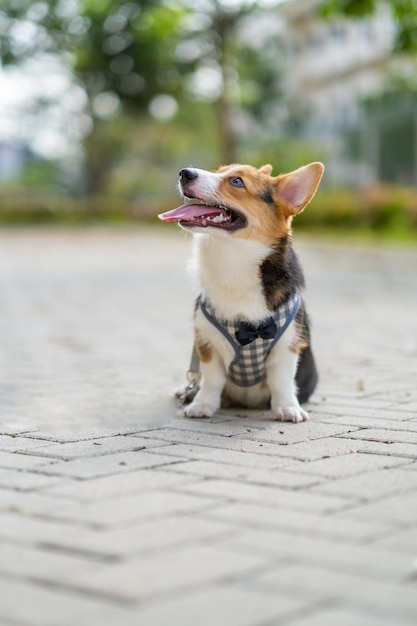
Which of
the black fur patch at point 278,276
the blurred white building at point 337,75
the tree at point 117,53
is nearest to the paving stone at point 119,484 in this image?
the black fur patch at point 278,276

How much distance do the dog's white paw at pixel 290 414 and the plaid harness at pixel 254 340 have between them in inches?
7.5

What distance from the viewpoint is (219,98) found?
3016 centimetres

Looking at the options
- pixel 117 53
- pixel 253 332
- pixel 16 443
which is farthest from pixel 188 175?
pixel 117 53

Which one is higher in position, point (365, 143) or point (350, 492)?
point (365, 143)

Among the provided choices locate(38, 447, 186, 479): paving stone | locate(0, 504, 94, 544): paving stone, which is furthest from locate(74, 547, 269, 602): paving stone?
locate(38, 447, 186, 479): paving stone

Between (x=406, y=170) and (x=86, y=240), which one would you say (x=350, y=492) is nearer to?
(x=86, y=240)

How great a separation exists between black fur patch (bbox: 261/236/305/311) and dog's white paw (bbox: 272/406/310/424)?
1.35 ft

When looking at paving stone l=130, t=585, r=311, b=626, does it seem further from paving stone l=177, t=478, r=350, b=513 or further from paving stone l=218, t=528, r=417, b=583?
paving stone l=177, t=478, r=350, b=513

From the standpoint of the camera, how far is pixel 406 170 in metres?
26.0

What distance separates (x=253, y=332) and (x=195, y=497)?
4.09 feet

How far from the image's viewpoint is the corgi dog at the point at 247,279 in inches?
156

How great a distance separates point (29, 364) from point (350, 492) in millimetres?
3355

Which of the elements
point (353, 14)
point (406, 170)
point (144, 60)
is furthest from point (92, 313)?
point (144, 60)

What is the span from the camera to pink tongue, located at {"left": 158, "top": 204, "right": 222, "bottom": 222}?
3887 millimetres
